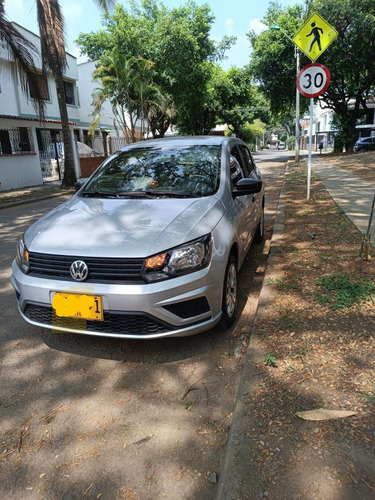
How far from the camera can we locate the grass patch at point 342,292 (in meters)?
3.30

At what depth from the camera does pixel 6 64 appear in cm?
1809

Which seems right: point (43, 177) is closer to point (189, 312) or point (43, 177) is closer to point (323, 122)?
point (189, 312)

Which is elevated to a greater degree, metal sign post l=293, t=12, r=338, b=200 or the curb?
metal sign post l=293, t=12, r=338, b=200

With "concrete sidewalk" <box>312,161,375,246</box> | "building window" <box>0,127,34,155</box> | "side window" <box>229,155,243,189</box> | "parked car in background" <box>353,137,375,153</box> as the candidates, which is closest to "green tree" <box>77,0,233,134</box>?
"building window" <box>0,127,34,155</box>

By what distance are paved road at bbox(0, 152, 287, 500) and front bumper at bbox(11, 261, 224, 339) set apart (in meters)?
0.31

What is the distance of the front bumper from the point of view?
2549 mm

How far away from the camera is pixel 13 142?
16.6 meters

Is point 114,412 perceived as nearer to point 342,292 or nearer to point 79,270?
point 79,270

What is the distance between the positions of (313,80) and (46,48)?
10.8 m

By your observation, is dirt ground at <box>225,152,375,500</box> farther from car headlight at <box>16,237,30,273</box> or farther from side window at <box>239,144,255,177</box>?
car headlight at <box>16,237,30,273</box>

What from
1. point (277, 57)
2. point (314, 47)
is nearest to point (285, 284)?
point (314, 47)

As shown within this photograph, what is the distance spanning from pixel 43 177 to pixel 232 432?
60.3ft

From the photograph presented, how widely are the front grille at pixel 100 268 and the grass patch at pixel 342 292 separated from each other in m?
1.76

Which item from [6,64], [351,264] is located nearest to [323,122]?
[6,64]
